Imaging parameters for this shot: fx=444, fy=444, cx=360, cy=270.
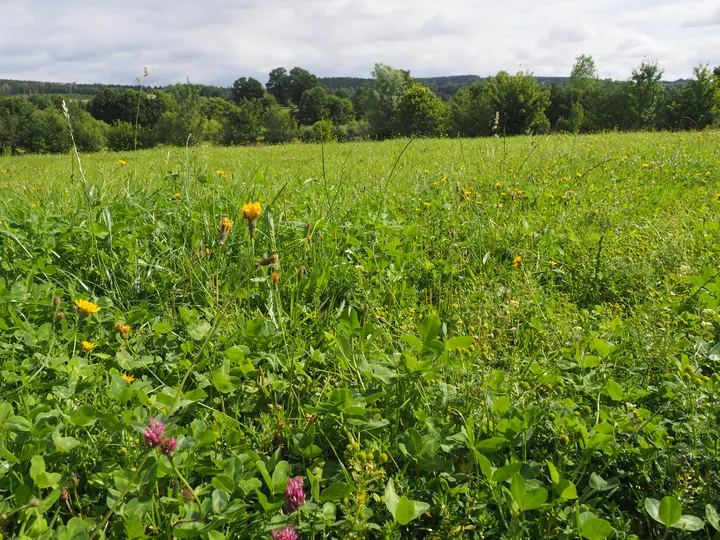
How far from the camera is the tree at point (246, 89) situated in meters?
103

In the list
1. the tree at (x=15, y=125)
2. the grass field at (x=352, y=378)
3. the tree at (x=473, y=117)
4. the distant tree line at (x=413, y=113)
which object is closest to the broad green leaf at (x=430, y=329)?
the grass field at (x=352, y=378)

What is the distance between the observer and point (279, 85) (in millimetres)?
120312

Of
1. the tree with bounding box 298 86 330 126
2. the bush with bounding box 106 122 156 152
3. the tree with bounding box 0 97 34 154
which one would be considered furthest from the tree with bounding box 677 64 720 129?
the tree with bounding box 298 86 330 126

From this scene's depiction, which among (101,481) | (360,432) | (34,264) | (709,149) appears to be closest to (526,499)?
(360,432)

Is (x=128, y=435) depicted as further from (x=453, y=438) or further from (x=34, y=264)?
(x=34, y=264)

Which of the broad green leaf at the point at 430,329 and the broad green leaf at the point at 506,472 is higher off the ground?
the broad green leaf at the point at 430,329

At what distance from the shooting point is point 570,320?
2066 mm

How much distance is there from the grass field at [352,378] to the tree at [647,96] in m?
43.7

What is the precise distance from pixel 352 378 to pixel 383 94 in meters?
57.7

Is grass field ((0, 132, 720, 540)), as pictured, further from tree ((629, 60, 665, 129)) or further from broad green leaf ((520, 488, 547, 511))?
tree ((629, 60, 665, 129))

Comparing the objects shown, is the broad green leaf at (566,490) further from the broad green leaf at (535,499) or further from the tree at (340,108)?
the tree at (340,108)

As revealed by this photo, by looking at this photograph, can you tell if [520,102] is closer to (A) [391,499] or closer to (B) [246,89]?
(A) [391,499]

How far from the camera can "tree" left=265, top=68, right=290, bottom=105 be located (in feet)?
387

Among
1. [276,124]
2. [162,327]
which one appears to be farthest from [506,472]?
[276,124]
